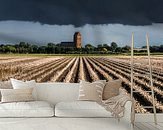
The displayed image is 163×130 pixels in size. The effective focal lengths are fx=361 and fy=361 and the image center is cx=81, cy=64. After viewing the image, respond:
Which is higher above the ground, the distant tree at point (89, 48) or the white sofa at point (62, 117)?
the distant tree at point (89, 48)

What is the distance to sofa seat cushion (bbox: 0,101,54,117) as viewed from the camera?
417cm

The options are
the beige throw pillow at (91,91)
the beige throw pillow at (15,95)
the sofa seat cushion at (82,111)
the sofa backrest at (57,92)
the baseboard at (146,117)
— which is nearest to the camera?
the sofa seat cushion at (82,111)

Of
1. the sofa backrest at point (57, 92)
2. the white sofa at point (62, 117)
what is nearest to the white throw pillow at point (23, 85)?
the sofa backrest at point (57, 92)

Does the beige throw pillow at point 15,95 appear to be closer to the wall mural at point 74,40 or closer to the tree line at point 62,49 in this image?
the wall mural at point 74,40

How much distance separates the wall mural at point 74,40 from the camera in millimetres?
6051

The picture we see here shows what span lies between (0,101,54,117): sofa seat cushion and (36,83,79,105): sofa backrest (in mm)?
665

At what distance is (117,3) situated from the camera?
6156 mm

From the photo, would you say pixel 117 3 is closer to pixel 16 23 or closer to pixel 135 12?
pixel 135 12

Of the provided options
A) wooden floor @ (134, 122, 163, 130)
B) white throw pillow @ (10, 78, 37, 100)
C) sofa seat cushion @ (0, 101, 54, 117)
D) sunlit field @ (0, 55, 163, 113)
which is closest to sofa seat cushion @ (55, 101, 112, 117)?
sofa seat cushion @ (0, 101, 54, 117)

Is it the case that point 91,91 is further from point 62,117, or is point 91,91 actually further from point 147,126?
point 147,126

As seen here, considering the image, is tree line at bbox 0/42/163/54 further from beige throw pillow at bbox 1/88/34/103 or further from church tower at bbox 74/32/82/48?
beige throw pillow at bbox 1/88/34/103

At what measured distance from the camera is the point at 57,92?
16.3ft

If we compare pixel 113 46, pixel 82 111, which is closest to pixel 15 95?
pixel 82 111

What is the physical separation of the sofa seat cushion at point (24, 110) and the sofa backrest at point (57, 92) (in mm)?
665
